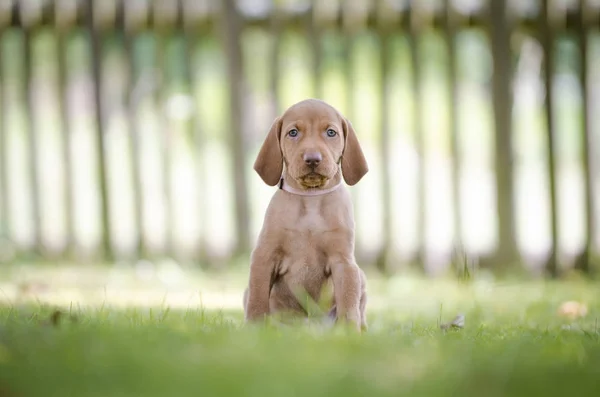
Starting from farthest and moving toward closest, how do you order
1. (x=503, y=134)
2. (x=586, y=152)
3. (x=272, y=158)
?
(x=503, y=134) → (x=586, y=152) → (x=272, y=158)

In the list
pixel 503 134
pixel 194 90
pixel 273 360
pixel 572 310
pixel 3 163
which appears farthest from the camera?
pixel 3 163

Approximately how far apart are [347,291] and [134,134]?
398 cm

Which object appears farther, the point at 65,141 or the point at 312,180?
the point at 65,141

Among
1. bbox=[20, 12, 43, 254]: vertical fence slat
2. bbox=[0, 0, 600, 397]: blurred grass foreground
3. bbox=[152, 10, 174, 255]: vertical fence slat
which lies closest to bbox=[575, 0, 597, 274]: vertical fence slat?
bbox=[0, 0, 600, 397]: blurred grass foreground

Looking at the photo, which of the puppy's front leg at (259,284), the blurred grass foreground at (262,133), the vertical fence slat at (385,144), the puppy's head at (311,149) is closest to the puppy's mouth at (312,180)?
the puppy's head at (311,149)

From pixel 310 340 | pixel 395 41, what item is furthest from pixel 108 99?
pixel 310 340

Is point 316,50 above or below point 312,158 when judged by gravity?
above

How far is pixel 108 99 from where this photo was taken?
6.89m

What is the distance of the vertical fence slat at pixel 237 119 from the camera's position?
6.63 m

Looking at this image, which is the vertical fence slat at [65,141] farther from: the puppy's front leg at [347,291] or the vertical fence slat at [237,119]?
the puppy's front leg at [347,291]

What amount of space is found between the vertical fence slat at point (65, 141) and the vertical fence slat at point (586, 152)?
425 centimetres

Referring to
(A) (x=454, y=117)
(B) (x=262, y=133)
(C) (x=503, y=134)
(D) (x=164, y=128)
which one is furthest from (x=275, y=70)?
(C) (x=503, y=134)

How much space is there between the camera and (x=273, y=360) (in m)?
2.25

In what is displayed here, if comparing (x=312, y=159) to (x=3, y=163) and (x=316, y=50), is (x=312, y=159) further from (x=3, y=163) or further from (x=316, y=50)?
(x=3, y=163)
